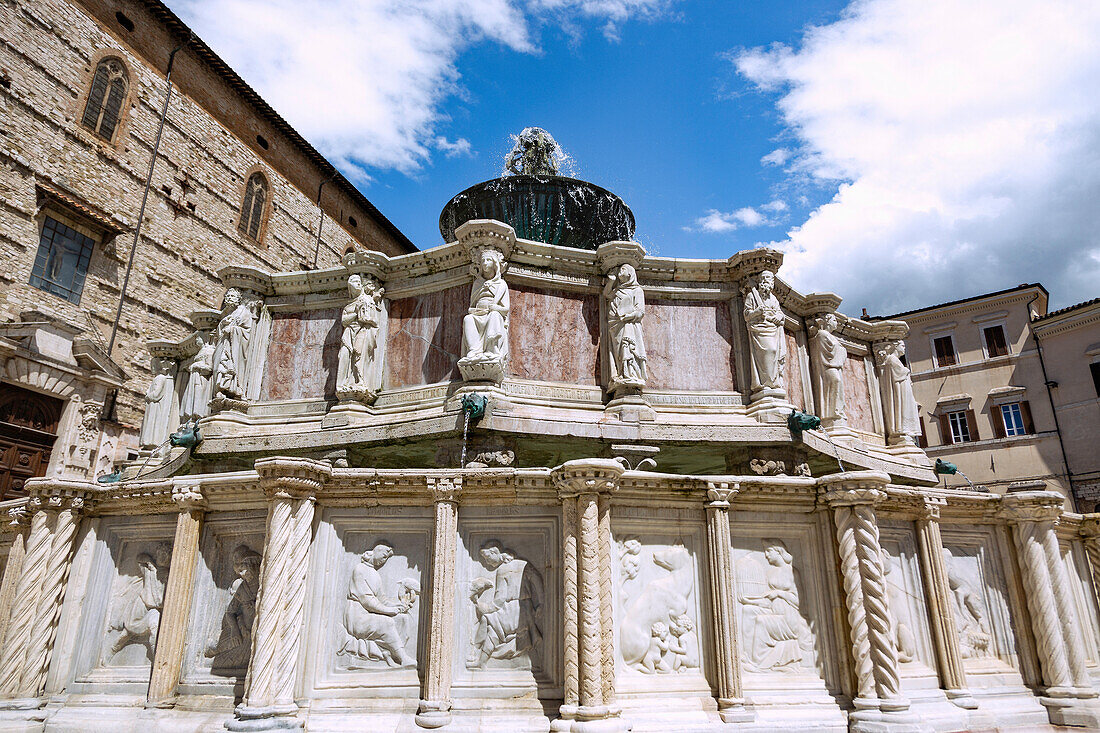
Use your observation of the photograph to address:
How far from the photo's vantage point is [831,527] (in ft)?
21.5

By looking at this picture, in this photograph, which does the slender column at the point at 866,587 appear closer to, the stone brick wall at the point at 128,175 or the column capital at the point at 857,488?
the column capital at the point at 857,488

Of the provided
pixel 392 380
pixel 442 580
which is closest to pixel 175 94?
pixel 392 380

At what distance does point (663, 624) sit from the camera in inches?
240

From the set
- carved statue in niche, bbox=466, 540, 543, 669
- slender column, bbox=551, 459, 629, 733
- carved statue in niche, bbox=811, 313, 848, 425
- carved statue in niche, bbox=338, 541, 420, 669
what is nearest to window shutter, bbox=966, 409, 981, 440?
carved statue in niche, bbox=811, 313, 848, 425

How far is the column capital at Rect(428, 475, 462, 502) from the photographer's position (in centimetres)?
609

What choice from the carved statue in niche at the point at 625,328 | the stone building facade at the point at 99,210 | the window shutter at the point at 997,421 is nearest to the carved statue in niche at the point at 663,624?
the carved statue in niche at the point at 625,328

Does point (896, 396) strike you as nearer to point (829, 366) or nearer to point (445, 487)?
point (829, 366)

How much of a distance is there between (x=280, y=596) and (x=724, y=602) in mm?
3727

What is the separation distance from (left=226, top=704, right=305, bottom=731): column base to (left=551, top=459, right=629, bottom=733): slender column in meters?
2.01

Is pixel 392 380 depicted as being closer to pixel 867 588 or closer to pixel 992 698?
pixel 867 588

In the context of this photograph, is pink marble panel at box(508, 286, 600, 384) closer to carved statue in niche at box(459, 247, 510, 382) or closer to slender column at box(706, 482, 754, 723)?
carved statue in niche at box(459, 247, 510, 382)

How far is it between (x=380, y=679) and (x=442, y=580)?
0.93m

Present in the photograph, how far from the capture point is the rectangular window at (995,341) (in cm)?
3409

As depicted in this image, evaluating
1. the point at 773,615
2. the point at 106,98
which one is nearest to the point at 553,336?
the point at 773,615
